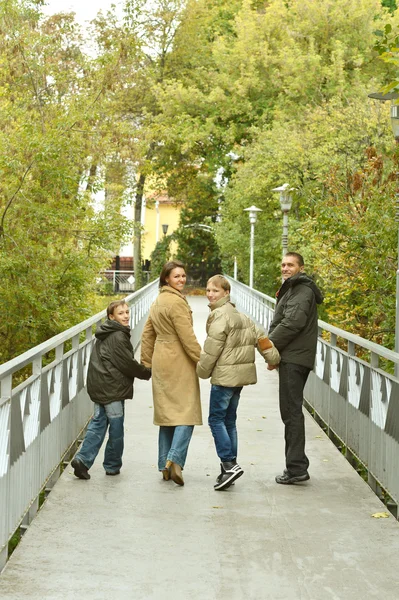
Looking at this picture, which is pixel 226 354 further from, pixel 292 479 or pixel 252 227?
pixel 252 227

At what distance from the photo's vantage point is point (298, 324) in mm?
8000

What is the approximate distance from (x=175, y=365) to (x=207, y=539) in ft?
6.39

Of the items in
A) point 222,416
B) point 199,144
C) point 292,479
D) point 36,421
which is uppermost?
point 199,144

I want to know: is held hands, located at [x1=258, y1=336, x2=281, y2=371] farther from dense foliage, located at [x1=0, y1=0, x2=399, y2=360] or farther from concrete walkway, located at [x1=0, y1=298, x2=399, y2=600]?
dense foliage, located at [x1=0, y1=0, x2=399, y2=360]

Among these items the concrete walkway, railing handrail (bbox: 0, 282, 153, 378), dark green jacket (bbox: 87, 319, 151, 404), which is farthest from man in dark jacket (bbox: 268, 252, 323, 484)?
railing handrail (bbox: 0, 282, 153, 378)

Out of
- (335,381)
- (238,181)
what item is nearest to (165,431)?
(335,381)

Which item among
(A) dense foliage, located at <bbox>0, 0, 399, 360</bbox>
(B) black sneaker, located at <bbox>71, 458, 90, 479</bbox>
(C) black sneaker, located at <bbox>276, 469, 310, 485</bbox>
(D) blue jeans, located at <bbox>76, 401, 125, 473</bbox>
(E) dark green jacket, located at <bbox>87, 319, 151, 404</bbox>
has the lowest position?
(C) black sneaker, located at <bbox>276, 469, 310, 485</bbox>

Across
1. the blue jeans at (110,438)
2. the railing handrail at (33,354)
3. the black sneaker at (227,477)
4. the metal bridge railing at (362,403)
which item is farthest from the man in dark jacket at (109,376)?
the metal bridge railing at (362,403)

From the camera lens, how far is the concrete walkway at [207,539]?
17.5 feet

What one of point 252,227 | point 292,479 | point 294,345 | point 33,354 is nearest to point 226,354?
point 294,345

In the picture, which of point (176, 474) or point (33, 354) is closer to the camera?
point (33, 354)

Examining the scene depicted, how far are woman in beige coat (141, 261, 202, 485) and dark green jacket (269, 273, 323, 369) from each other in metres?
0.64

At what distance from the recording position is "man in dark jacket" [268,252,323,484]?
26.4ft

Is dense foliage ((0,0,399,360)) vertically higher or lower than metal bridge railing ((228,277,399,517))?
higher
